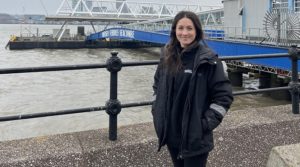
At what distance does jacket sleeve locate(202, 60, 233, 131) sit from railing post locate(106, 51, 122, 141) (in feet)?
4.02

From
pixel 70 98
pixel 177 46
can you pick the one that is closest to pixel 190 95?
pixel 177 46

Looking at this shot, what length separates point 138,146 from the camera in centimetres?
350

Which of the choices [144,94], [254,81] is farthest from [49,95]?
[254,81]

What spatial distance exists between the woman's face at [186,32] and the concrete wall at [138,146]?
1413 mm

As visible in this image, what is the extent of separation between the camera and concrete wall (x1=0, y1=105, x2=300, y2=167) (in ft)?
10.6

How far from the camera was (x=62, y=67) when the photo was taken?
3.25 m

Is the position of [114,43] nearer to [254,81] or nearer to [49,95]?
[254,81]

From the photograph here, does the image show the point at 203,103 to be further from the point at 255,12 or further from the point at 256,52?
the point at 255,12

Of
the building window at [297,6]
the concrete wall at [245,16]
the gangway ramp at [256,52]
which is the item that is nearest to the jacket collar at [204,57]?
the gangway ramp at [256,52]

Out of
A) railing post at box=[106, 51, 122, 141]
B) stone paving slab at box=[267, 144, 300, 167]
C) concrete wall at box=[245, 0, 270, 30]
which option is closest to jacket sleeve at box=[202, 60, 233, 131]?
stone paving slab at box=[267, 144, 300, 167]

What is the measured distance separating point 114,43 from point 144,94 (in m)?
38.0

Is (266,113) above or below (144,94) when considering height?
above

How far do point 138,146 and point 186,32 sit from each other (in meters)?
1.46

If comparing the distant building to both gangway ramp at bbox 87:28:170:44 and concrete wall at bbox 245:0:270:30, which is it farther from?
gangway ramp at bbox 87:28:170:44
